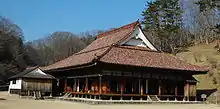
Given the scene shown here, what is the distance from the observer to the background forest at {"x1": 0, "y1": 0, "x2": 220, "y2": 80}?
60.8 metres

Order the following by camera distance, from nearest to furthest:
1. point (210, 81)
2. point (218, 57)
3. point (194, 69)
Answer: point (194, 69) < point (210, 81) < point (218, 57)

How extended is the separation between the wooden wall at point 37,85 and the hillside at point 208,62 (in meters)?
20.2

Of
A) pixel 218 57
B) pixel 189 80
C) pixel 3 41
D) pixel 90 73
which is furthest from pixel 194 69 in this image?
pixel 3 41

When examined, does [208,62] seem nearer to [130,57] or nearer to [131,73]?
[130,57]

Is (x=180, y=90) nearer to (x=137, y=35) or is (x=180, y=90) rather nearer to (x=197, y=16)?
(x=137, y=35)

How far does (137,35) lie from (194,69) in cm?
722

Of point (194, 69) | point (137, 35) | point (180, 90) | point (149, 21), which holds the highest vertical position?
point (149, 21)

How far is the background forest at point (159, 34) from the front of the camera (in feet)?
199

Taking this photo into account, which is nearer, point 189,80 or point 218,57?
point 189,80

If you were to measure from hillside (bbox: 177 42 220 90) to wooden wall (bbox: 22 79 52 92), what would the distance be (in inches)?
795

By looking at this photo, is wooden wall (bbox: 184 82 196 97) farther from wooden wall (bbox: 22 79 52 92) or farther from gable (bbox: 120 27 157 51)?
wooden wall (bbox: 22 79 52 92)

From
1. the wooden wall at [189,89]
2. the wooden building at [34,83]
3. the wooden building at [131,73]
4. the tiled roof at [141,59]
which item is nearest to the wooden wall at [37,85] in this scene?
the wooden building at [34,83]

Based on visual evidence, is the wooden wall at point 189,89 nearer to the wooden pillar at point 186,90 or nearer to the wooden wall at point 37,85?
the wooden pillar at point 186,90

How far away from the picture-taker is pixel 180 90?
36.4m
